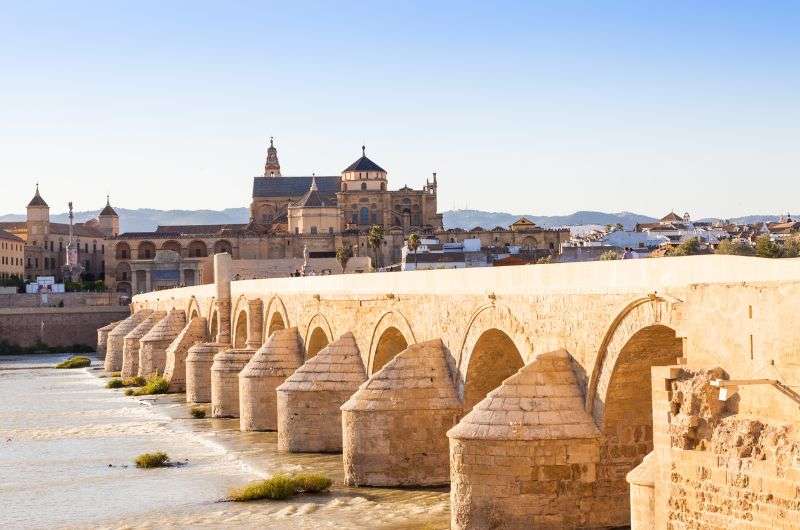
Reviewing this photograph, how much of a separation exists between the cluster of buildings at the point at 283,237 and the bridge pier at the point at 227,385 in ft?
189

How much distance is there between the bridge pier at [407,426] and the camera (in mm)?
19953

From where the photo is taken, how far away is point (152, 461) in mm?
24703

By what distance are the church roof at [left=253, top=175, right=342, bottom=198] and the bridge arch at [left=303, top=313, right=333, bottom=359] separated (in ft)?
289

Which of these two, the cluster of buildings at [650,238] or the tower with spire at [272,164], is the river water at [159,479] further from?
the tower with spire at [272,164]

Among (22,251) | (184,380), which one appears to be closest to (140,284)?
(22,251)

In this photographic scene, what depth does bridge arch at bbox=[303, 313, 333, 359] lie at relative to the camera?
29.1 meters

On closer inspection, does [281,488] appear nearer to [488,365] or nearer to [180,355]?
[488,365]

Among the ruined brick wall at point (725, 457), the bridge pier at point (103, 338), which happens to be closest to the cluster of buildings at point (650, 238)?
the bridge pier at point (103, 338)

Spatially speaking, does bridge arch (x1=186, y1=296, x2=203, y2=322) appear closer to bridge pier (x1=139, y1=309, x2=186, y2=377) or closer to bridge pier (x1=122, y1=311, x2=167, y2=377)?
bridge pier (x1=139, y1=309, x2=186, y2=377)

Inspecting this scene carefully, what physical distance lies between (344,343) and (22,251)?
297ft

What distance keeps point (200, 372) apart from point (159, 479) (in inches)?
574

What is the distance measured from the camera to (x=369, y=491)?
19953 mm

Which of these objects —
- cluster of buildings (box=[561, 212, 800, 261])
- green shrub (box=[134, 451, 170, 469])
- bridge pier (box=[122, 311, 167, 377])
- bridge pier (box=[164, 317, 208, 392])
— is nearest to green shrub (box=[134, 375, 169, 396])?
bridge pier (box=[164, 317, 208, 392])

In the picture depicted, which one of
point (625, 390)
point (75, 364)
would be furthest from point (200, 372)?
point (75, 364)
